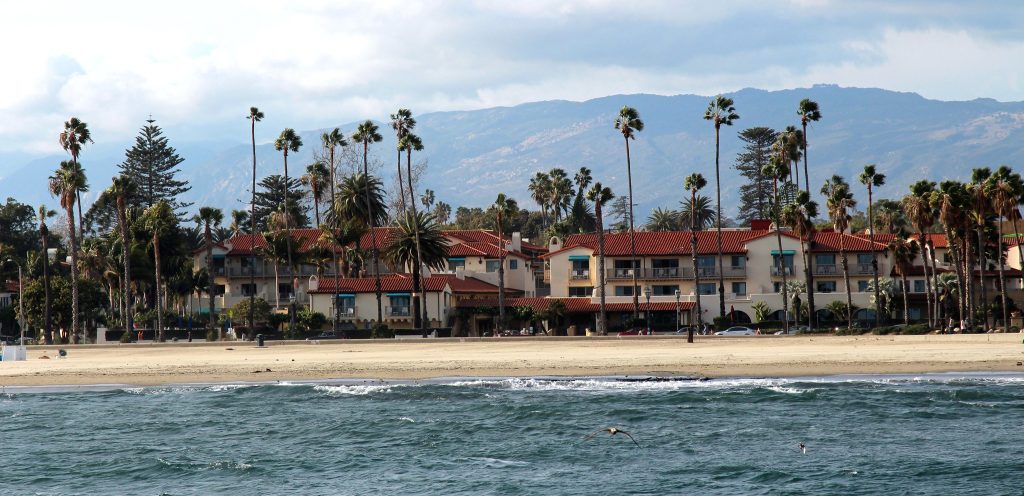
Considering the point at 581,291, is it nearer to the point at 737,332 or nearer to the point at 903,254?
the point at 737,332

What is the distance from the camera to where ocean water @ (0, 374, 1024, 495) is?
3130 centimetres

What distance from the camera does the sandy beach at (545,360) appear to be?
52.1 m

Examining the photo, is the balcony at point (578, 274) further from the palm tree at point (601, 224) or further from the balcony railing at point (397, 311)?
the balcony railing at point (397, 311)

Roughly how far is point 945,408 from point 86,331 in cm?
7363

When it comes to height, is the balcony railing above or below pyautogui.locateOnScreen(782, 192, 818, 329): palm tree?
below

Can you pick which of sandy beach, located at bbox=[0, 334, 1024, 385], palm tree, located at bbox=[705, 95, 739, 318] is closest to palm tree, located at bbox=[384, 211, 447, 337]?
sandy beach, located at bbox=[0, 334, 1024, 385]

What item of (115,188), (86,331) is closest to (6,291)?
(86,331)

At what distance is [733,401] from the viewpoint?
43750 mm

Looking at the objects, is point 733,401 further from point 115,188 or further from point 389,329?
point 115,188

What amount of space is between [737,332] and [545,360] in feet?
90.1

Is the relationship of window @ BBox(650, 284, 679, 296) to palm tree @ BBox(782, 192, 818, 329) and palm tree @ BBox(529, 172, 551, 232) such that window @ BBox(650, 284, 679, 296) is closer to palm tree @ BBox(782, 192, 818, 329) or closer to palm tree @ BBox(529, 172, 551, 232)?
palm tree @ BBox(782, 192, 818, 329)

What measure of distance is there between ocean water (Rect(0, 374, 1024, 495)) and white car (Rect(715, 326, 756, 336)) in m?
31.5

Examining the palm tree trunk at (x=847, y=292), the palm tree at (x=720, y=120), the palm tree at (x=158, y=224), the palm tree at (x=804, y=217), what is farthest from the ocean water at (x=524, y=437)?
the palm tree at (x=158, y=224)

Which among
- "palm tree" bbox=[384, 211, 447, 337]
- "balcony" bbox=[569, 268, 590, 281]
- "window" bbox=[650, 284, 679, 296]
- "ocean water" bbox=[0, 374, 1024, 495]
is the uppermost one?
"palm tree" bbox=[384, 211, 447, 337]
